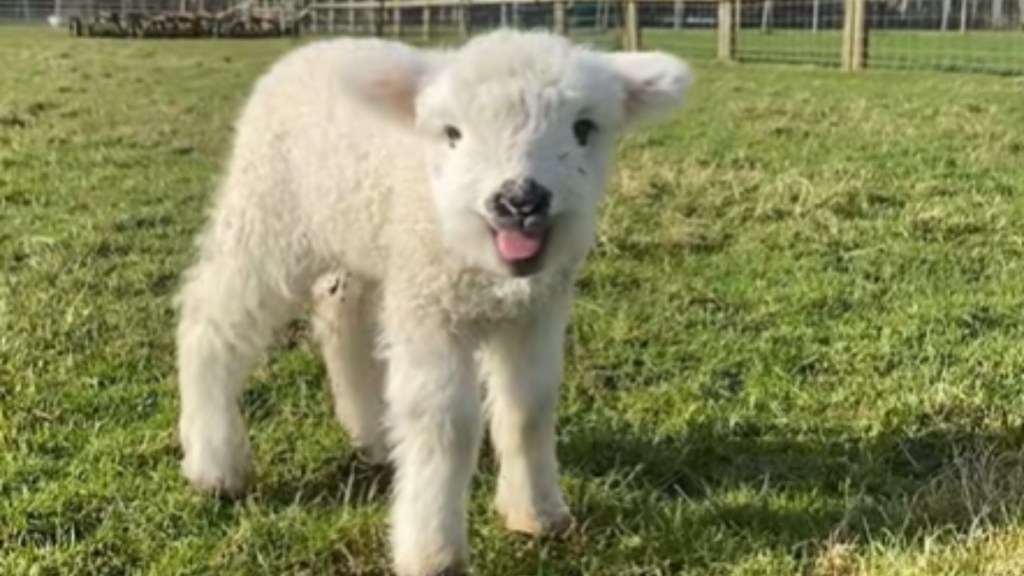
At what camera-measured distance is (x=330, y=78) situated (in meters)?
3.62

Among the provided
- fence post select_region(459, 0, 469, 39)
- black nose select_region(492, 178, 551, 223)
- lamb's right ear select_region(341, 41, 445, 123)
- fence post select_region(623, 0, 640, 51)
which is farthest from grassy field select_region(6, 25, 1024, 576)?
fence post select_region(459, 0, 469, 39)

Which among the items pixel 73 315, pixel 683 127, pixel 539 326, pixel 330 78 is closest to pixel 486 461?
pixel 539 326

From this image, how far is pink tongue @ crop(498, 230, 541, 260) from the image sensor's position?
2848 mm

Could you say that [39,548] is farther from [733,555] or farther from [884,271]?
[884,271]

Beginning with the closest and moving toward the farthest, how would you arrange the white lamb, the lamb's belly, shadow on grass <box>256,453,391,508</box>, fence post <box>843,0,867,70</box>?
1. the white lamb
2. the lamb's belly
3. shadow on grass <box>256,453,391,508</box>
4. fence post <box>843,0,867,70</box>

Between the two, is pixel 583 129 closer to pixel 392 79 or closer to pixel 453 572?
pixel 392 79

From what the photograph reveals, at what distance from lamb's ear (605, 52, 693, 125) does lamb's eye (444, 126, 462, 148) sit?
438 millimetres

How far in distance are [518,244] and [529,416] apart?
2.28 feet

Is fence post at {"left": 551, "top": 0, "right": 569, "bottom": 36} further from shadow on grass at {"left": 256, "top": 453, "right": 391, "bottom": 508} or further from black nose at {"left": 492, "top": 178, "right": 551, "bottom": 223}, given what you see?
black nose at {"left": 492, "top": 178, "right": 551, "bottom": 223}

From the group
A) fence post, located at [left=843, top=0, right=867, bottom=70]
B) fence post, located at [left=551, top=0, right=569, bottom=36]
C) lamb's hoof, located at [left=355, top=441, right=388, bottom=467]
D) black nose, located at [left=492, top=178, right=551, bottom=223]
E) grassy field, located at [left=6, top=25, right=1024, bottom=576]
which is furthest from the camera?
fence post, located at [left=551, top=0, right=569, bottom=36]

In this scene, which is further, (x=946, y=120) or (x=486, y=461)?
(x=946, y=120)

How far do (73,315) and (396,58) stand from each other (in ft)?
8.06

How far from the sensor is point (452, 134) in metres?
3.03

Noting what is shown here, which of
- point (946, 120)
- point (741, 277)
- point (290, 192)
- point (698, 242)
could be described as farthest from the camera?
point (946, 120)
